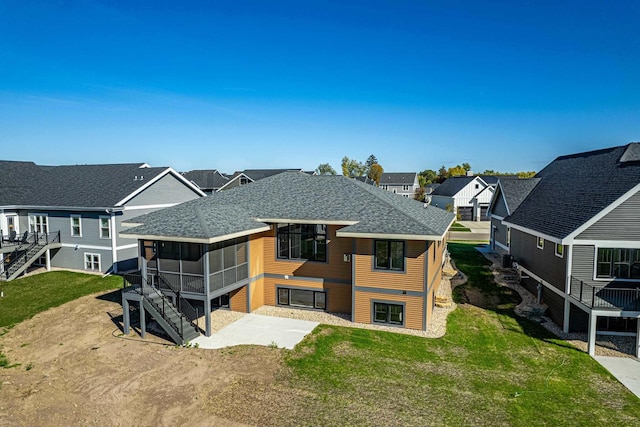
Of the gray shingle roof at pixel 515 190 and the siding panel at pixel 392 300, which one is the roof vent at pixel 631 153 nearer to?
the gray shingle roof at pixel 515 190

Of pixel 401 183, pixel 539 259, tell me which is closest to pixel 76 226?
pixel 539 259

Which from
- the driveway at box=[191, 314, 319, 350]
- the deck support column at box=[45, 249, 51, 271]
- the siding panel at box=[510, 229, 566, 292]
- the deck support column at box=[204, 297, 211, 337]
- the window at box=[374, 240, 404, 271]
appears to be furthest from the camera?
the deck support column at box=[45, 249, 51, 271]

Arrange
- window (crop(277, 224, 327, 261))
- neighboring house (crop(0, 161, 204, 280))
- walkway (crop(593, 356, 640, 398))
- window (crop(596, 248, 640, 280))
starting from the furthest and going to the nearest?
neighboring house (crop(0, 161, 204, 280)), window (crop(277, 224, 327, 261)), window (crop(596, 248, 640, 280)), walkway (crop(593, 356, 640, 398))

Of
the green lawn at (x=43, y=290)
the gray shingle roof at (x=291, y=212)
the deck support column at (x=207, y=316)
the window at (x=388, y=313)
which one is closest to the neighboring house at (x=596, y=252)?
the gray shingle roof at (x=291, y=212)

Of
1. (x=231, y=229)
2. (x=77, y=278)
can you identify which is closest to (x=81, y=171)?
(x=77, y=278)

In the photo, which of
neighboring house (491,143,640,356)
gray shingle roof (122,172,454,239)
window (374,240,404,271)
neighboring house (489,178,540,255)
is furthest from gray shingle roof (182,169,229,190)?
neighboring house (491,143,640,356)

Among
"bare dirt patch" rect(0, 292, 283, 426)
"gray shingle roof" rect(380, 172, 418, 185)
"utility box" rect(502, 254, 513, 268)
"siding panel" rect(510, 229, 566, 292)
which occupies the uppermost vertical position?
"gray shingle roof" rect(380, 172, 418, 185)

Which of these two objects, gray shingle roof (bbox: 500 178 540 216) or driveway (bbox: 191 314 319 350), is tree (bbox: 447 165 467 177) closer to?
gray shingle roof (bbox: 500 178 540 216)

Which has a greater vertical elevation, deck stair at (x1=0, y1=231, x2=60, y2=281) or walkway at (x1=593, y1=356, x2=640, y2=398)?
deck stair at (x1=0, y1=231, x2=60, y2=281)
